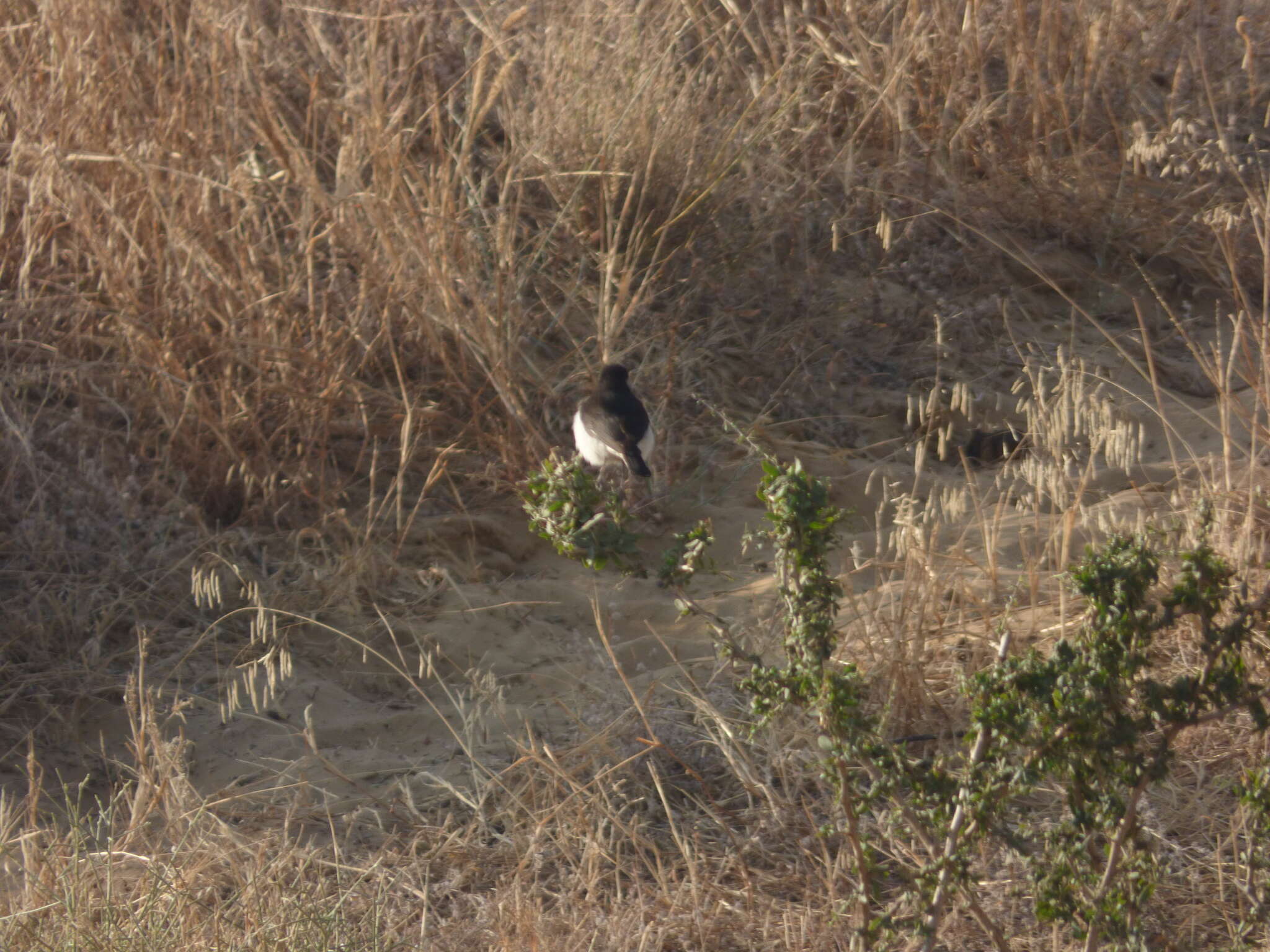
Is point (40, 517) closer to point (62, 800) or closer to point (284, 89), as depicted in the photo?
point (62, 800)

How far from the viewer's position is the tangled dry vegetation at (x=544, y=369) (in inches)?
109

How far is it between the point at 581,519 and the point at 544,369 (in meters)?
2.91

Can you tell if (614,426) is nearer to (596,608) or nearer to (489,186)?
(596,608)

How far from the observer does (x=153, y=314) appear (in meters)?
4.38

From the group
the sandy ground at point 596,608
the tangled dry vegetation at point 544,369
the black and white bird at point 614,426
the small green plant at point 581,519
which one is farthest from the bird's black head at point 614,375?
the small green plant at point 581,519

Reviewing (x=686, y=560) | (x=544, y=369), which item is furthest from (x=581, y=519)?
(x=544, y=369)

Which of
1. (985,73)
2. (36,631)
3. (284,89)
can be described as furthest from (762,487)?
(985,73)

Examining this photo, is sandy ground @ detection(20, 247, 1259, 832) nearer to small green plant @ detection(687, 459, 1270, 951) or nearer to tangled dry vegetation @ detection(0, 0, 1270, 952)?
tangled dry vegetation @ detection(0, 0, 1270, 952)

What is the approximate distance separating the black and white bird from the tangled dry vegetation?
264 millimetres

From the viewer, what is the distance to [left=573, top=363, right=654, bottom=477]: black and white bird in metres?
4.14

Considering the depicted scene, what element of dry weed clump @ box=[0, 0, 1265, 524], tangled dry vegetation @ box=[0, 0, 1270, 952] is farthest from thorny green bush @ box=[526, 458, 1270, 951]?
dry weed clump @ box=[0, 0, 1265, 524]

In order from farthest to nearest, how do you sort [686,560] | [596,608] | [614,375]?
[614,375] < [596,608] < [686,560]

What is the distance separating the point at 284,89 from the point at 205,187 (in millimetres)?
Result: 1450

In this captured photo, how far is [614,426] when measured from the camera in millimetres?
4180
